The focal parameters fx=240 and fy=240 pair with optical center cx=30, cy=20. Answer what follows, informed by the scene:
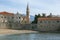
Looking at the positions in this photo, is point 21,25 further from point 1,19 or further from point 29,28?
point 1,19

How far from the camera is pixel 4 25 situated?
102m

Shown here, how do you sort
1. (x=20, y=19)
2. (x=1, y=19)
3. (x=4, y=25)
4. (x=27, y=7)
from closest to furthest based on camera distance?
(x=4, y=25) → (x=1, y=19) → (x=20, y=19) → (x=27, y=7)

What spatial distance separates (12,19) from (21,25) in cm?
1562

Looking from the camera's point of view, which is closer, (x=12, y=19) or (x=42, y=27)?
(x=42, y=27)

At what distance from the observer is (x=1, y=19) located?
4513 inches

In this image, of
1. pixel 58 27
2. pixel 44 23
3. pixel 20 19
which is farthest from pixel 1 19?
pixel 58 27

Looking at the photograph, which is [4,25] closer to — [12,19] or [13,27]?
[13,27]

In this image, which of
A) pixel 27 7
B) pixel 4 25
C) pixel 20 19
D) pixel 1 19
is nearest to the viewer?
pixel 4 25

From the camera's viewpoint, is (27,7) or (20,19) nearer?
(20,19)

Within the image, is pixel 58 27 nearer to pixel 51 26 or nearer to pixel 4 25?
pixel 51 26

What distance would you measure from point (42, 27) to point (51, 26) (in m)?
4.03

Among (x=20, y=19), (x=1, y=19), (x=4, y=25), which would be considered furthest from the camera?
(x=20, y=19)

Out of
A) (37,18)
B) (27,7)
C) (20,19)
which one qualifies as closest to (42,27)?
(37,18)

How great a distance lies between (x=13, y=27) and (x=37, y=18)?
52.5 feet
